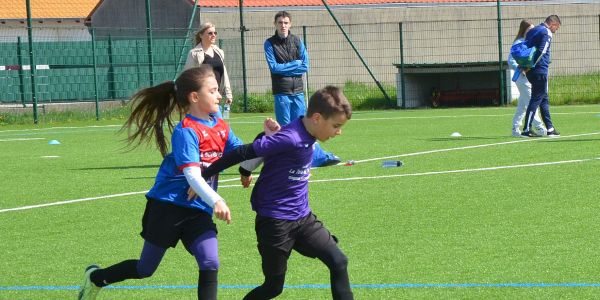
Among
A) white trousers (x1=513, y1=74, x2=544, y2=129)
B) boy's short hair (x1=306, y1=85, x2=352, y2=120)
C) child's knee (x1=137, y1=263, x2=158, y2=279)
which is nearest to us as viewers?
boy's short hair (x1=306, y1=85, x2=352, y2=120)

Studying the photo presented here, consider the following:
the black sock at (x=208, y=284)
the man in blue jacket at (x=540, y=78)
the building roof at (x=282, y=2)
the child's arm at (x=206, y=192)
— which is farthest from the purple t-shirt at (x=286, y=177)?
the building roof at (x=282, y=2)

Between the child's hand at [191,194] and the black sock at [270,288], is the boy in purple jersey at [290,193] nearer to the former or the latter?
the black sock at [270,288]

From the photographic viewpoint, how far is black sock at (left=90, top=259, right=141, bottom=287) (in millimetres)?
6762

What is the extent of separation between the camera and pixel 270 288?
6395 millimetres

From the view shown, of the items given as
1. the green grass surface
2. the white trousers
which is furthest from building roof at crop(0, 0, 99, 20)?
the white trousers

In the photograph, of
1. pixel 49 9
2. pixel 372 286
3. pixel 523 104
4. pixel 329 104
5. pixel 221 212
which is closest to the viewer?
pixel 221 212

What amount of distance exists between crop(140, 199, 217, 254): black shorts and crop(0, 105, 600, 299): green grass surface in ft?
3.23

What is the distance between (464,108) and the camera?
92.9 feet

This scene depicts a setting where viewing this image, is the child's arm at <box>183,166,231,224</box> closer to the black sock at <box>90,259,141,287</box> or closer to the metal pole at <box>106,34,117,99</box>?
the black sock at <box>90,259,141,287</box>

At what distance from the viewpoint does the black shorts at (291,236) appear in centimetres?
631

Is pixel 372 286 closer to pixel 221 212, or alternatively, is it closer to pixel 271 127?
pixel 271 127

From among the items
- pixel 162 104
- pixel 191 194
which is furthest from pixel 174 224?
pixel 162 104

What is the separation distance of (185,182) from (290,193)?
0.64 metres

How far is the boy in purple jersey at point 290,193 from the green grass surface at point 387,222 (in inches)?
36.8
